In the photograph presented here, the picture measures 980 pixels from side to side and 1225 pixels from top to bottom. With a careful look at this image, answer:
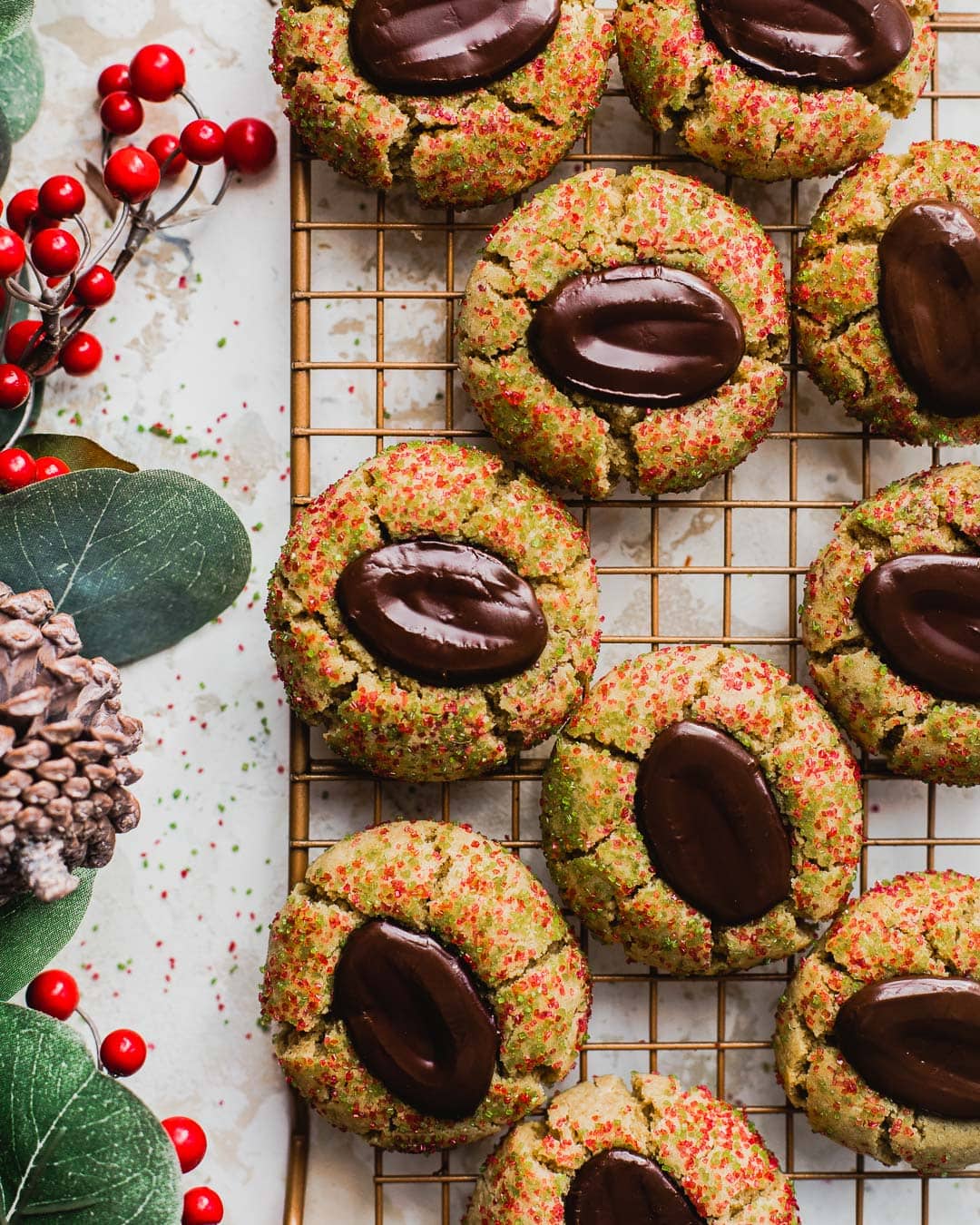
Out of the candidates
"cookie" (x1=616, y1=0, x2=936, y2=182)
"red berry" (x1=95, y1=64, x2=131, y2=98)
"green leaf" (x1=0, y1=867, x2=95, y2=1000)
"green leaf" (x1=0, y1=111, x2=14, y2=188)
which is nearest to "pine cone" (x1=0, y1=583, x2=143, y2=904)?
"green leaf" (x1=0, y1=867, x2=95, y2=1000)

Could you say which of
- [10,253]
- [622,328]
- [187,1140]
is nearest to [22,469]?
[10,253]

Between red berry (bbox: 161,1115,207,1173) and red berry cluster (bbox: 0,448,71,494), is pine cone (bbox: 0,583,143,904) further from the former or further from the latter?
red berry (bbox: 161,1115,207,1173)

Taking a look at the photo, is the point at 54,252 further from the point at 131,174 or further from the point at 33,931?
the point at 33,931

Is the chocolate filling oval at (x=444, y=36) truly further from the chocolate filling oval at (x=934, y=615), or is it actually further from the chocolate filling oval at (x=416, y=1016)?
the chocolate filling oval at (x=416, y=1016)

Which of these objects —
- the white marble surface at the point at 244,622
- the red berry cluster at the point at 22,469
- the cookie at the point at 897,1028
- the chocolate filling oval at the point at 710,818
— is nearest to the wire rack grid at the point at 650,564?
the white marble surface at the point at 244,622

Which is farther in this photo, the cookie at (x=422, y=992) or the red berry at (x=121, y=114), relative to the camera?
the red berry at (x=121, y=114)

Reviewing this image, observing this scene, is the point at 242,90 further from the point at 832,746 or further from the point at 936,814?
the point at 936,814
